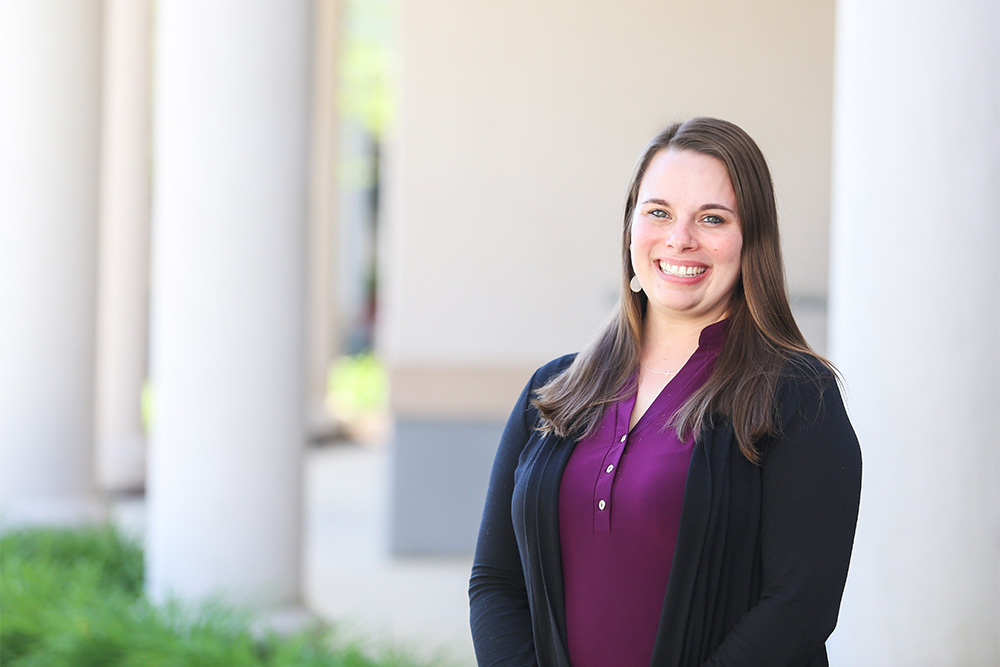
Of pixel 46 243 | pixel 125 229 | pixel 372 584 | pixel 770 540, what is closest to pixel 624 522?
pixel 770 540

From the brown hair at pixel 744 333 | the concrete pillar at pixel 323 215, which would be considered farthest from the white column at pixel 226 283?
the concrete pillar at pixel 323 215

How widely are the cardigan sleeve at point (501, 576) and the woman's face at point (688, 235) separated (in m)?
0.46

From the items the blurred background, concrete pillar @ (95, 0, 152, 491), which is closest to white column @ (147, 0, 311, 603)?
the blurred background

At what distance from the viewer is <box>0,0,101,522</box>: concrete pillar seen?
7758 millimetres

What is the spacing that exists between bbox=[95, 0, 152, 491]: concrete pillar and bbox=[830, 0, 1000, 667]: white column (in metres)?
9.68

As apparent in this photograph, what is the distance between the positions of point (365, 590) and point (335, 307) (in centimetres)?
998

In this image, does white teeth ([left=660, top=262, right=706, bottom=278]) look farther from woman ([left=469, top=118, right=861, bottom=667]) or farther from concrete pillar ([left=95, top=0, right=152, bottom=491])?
concrete pillar ([left=95, top=0, right=152, bottom=491])

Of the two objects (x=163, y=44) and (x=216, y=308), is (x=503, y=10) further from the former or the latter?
(x=216, y=308)

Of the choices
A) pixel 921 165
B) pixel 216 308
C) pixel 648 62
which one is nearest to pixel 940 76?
pixel 921 165

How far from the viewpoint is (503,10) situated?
8508 mm

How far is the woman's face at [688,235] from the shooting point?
2270 millimetres

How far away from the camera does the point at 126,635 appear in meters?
5.05

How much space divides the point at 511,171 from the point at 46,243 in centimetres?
330

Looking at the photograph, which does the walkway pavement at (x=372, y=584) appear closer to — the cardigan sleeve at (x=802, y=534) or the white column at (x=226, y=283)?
A: the white column at (x=226, y=283)
